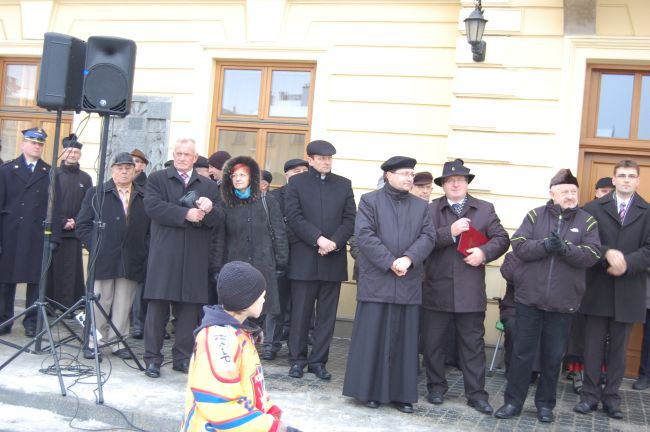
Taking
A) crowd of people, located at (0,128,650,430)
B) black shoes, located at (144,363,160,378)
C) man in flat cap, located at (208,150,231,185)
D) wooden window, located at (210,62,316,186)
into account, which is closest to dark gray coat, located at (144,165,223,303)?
crowd of people, located at (0,128,650,430)

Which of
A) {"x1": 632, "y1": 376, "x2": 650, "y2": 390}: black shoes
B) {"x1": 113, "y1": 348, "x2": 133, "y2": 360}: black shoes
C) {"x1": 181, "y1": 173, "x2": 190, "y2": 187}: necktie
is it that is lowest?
{"x1": 113, "y1": 348, "x2": 133, "y2": 360}: black shoes

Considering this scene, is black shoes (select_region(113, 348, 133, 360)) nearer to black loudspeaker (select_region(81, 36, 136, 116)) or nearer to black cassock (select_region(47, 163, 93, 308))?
black cassock (select_region(47, 163, 93, 308))

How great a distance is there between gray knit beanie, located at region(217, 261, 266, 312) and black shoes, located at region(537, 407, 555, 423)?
365cm

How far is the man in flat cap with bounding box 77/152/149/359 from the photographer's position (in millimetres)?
6742

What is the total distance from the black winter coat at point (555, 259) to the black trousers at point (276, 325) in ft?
9.36

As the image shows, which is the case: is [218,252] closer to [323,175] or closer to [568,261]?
[323,175]

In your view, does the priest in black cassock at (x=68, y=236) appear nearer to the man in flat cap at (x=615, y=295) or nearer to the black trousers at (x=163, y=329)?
the black trousers at (x=163, y=329)

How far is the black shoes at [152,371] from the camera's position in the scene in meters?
6.16

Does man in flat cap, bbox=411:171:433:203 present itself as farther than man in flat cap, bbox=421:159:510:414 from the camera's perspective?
Yes

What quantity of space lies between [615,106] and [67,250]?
6727 millimetres

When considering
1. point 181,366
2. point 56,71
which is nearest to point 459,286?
point 181,366

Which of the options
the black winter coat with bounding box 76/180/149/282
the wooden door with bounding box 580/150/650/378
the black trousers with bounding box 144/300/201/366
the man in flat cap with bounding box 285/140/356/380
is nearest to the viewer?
the black trousers with bounding box 144/300/201/366

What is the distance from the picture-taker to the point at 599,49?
7734 mm

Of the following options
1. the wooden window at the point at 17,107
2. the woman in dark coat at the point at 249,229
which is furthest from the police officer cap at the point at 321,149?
the wooden window at the point at 17,107
